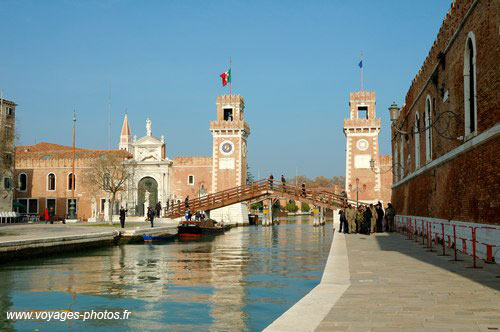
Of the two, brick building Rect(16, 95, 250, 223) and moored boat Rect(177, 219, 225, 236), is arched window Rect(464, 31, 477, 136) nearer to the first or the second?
moored boat Rect(177, 219, 225, 236)

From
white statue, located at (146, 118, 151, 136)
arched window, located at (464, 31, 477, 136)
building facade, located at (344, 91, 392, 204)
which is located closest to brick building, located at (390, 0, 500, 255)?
arched window, located at (464, 31, 477, 136)

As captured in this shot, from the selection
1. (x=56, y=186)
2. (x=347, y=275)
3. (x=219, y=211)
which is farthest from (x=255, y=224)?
(x=347, y=275)

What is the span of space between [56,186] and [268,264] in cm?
4700

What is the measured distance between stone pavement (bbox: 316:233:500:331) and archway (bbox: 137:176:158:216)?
46.8 meters

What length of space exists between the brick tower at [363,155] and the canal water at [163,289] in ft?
113

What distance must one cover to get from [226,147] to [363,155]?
45.6ft

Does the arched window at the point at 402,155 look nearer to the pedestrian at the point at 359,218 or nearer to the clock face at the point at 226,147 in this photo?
the pedestrian at the point at 359,218

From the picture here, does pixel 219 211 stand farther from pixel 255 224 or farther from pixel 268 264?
pixel 268 264

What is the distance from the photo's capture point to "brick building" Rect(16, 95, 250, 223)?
2274 inches

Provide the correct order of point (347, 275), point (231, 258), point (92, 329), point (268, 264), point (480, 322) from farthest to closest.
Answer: point (231, 258) → point (268, 264) → point (347, 275) → point (92, 329) → point (480, 322)

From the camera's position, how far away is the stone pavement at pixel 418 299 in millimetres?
6090

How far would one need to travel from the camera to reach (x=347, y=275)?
10352 millimetres

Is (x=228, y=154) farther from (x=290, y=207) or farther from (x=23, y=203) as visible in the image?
(x=290, y=207)

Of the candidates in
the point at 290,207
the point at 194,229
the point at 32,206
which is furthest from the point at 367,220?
the point at 290,207
